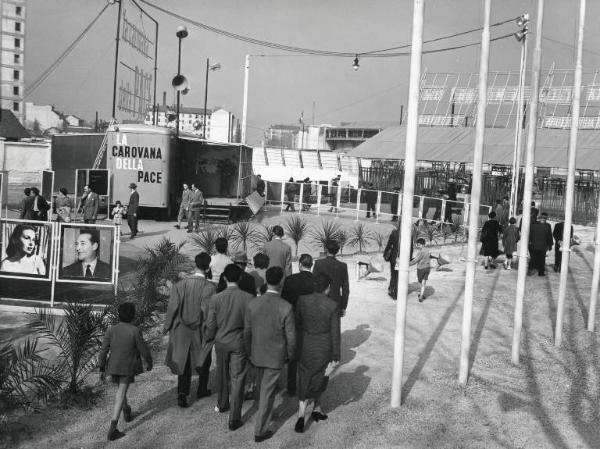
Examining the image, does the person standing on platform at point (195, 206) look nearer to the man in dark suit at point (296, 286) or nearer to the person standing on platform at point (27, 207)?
the person standing on platform at point (27, 207)

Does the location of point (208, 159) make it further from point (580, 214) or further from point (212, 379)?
point (212, 379)

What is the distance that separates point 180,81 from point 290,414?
22.3 meters

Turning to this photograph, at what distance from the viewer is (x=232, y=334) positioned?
22.8 ft

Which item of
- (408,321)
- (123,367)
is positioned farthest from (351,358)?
(123,367)

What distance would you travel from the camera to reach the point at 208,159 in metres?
29.7

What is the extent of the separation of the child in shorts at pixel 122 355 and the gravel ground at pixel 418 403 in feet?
1.08

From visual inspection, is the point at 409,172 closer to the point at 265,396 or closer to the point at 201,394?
the point at 265,396

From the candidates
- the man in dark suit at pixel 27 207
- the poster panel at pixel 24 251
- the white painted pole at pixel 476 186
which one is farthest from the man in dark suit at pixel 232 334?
the man in dark suit at pixel 27 207

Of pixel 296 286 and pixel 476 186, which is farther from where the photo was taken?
pixel 476 186

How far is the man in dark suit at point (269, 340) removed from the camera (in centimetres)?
666

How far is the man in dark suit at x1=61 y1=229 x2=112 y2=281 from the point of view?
11.5 metres

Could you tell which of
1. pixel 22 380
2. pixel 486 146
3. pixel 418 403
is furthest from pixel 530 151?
pixel 486 146

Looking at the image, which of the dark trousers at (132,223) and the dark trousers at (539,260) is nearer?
the dark trousers at (539,260)

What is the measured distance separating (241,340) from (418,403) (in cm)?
233
